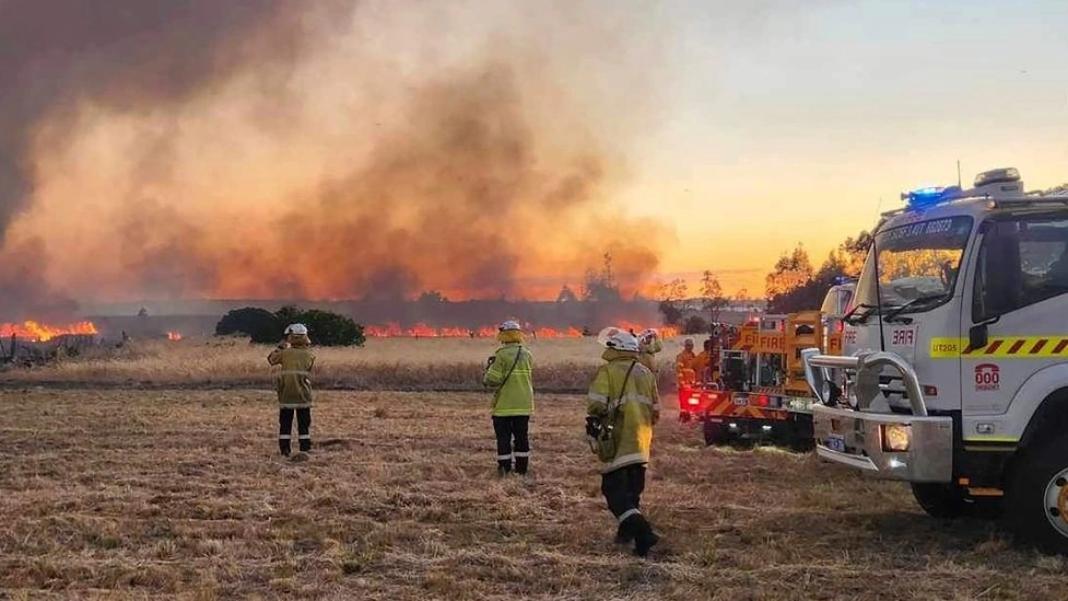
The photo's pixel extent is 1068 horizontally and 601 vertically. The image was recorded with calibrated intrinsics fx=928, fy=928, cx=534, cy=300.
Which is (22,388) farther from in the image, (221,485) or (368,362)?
(221,485)

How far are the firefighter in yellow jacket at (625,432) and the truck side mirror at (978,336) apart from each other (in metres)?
2.35

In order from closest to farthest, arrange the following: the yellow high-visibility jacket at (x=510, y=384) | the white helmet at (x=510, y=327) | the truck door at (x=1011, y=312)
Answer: the truck door at (x=1011, y=312), the yellow high-visibility jacket at (x=510, y=384), the white helmet at (x=510, y=327)

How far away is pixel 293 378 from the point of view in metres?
12.3

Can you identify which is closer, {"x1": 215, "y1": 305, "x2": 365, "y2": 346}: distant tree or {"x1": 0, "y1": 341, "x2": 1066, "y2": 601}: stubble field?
{"x1": 0, "y1": 341, "x2": 1066, "y2": 601}: stubble field

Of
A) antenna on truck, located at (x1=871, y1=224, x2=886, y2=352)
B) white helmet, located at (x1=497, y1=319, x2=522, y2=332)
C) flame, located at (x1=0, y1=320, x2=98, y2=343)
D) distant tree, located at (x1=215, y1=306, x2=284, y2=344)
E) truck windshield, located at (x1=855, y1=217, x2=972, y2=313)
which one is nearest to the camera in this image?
truck windshield, located at (x1=855, y1=217, x2=972, y2=313)

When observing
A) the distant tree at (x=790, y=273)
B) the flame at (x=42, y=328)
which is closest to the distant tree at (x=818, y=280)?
the distant tree at (x=790, y=273)

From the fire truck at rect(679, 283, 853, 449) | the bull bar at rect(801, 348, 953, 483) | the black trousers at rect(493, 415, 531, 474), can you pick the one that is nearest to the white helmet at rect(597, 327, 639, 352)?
the bull bar at rect(801, 348, 953, 483)

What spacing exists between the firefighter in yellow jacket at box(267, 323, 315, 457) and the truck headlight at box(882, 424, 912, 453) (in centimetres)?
767

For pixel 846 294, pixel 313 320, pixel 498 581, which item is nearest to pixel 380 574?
pixel 498 581

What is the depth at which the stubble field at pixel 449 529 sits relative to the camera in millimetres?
6133

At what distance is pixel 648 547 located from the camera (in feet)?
22.6

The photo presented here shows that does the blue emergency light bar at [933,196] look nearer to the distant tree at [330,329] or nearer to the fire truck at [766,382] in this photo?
the fire truck at [766,382]

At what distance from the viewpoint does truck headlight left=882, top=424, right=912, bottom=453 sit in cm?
680

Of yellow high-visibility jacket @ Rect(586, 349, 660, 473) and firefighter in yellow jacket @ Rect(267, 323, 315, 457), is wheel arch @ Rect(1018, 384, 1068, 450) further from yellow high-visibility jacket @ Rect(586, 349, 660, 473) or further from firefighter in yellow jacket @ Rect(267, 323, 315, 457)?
firefighter in yellow jacket @ Rect(267, 323, 315, 457)
